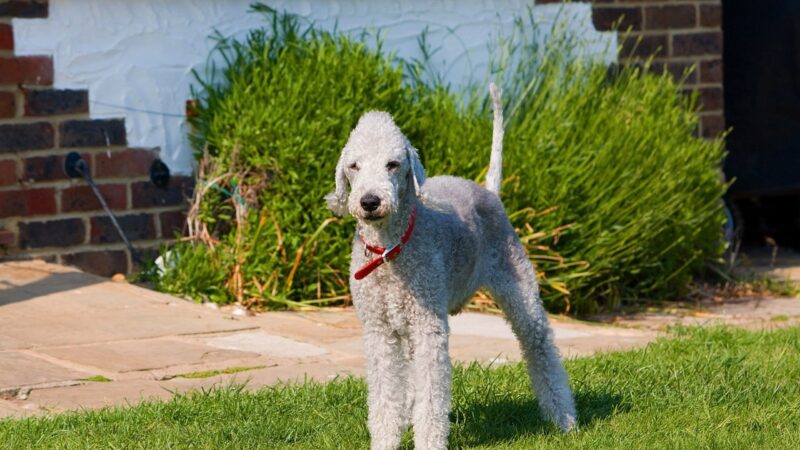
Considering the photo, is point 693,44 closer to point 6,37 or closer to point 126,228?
point 126,228

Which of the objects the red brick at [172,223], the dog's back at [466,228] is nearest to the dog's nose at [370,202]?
the dog's back at [466,228]

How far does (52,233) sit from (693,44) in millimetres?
Result: 4865

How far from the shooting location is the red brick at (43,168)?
734 cm

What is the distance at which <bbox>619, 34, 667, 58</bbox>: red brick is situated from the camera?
31.3 feet

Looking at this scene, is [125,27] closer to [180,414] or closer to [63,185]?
[63,185]

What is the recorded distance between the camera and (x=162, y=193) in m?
7.79

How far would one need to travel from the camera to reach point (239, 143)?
756 cm

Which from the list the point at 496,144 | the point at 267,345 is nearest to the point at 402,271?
the point at 496,144

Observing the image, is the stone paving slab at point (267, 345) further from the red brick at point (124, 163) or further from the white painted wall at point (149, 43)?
the white painted wall at point (149, 43)

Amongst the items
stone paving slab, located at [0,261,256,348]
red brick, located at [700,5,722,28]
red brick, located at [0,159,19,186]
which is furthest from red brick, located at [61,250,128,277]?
A: red brick, located at [700,5,722,28]

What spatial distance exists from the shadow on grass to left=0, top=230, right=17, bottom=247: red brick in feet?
10.9

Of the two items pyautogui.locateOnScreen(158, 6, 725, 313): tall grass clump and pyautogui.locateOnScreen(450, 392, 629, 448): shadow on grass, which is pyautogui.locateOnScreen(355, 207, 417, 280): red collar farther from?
pyautogui.locateOnScreen(158, 6, 725, 313): tall grass clump

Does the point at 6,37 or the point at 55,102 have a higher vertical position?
the point at 6,37

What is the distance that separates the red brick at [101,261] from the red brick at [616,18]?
389cm
